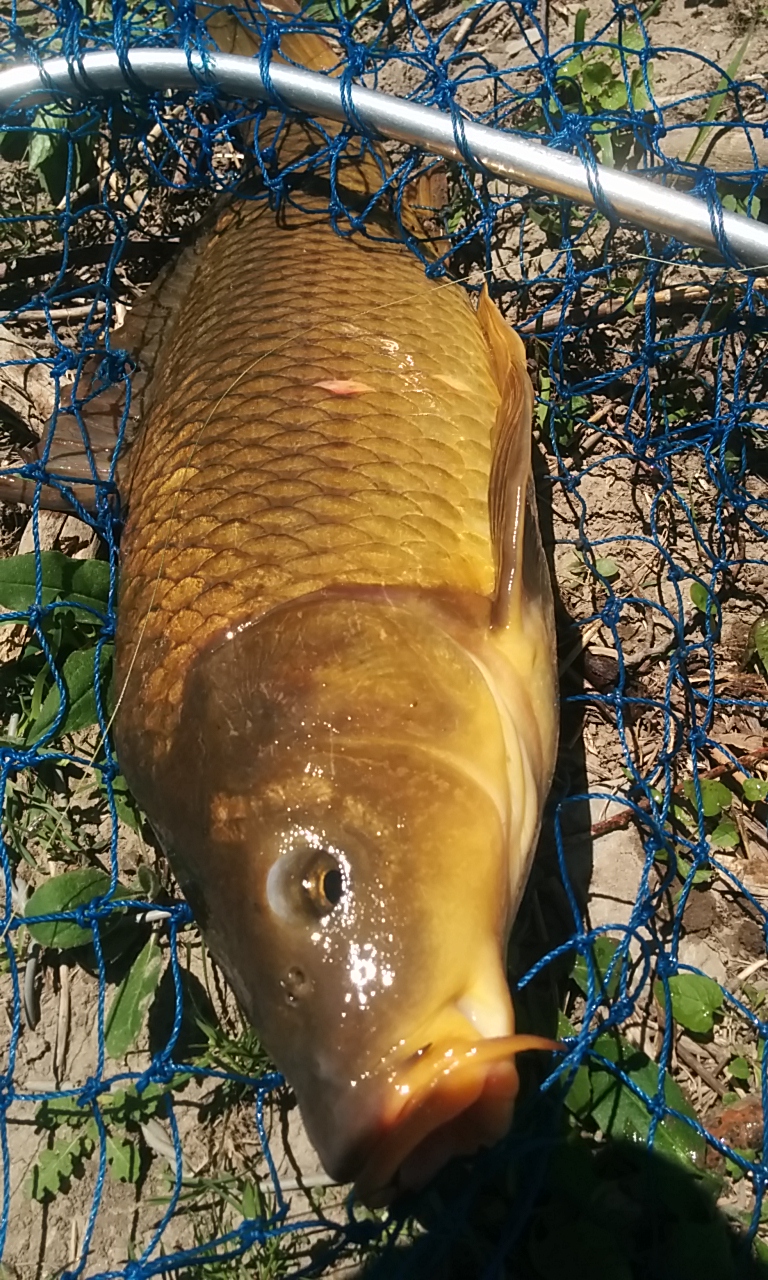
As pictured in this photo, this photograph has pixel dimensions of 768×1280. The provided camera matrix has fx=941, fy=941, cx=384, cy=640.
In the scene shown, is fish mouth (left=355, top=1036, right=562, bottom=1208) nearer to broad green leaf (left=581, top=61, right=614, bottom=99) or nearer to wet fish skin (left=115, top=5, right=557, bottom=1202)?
wet fish skin (left=115, top=5, right=557, bottom=1202)

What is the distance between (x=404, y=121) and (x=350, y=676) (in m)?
1.51

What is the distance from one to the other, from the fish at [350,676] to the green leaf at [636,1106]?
69 centimetres

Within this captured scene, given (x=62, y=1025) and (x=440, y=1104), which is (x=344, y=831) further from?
(x=62, y=1025)

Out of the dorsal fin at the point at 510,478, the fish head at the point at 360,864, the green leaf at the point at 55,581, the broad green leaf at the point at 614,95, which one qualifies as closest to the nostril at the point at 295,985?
the fish head at the point at 360,864

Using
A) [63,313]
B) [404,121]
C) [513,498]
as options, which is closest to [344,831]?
[513,498]

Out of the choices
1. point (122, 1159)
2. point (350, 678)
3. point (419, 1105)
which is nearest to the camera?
point (419, 1105)

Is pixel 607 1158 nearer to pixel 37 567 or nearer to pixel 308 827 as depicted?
pixel 308 827

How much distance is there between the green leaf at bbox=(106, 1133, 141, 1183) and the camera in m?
2.44

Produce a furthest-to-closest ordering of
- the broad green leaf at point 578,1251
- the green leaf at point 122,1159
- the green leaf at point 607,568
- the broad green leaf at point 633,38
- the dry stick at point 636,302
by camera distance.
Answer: the broad green leaf at point 633,38 < the dry stick at point 636,302 < the green leaf at point 607,568 < the green leaf at point 122,1159 < the broad green leaf at point 578,1251

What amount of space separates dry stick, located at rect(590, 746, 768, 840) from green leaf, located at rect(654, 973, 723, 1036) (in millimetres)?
399

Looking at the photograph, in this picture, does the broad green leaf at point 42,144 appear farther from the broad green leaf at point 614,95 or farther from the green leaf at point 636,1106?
the green leaf at point 636,1106

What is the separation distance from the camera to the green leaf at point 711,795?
8.14ft

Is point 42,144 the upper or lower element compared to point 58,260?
upper

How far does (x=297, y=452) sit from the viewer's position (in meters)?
2.00
